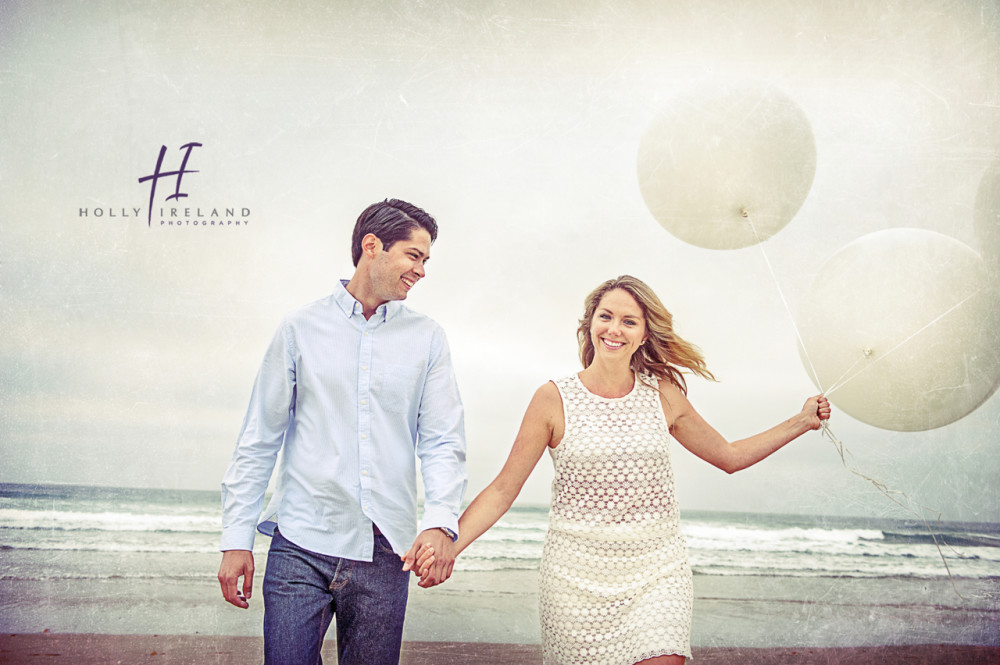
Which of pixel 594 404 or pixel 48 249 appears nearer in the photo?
pixel 594 404

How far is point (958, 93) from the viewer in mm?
4152

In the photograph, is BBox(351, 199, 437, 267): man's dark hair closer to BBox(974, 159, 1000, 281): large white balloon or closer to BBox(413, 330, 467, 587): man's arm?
BBox(413, 330, 467, 587): man's arm

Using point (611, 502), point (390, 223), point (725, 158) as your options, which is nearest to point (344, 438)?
point (390, 223)

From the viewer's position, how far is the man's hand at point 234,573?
2307mm

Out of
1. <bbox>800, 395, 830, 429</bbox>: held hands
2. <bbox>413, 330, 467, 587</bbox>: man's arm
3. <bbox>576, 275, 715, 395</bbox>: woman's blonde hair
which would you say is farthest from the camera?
<bbox>800, 395, 830, 429</bbox>: held hands

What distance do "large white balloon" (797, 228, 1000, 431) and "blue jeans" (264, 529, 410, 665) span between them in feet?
7.18

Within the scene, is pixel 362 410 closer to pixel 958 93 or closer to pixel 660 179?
pixel 660 179

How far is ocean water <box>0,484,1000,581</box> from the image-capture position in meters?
3.97

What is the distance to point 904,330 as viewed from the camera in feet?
12.7

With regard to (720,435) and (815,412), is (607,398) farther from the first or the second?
(815,412)

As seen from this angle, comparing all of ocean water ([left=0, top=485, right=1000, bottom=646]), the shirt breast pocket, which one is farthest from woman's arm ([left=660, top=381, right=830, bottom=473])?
ocean water ([left=0, top=485, right=1000, bottom=646])

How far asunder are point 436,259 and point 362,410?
205 cm

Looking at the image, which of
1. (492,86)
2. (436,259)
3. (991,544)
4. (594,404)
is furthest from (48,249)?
(991,544)

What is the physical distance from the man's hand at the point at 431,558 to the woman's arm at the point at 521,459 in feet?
0.90
